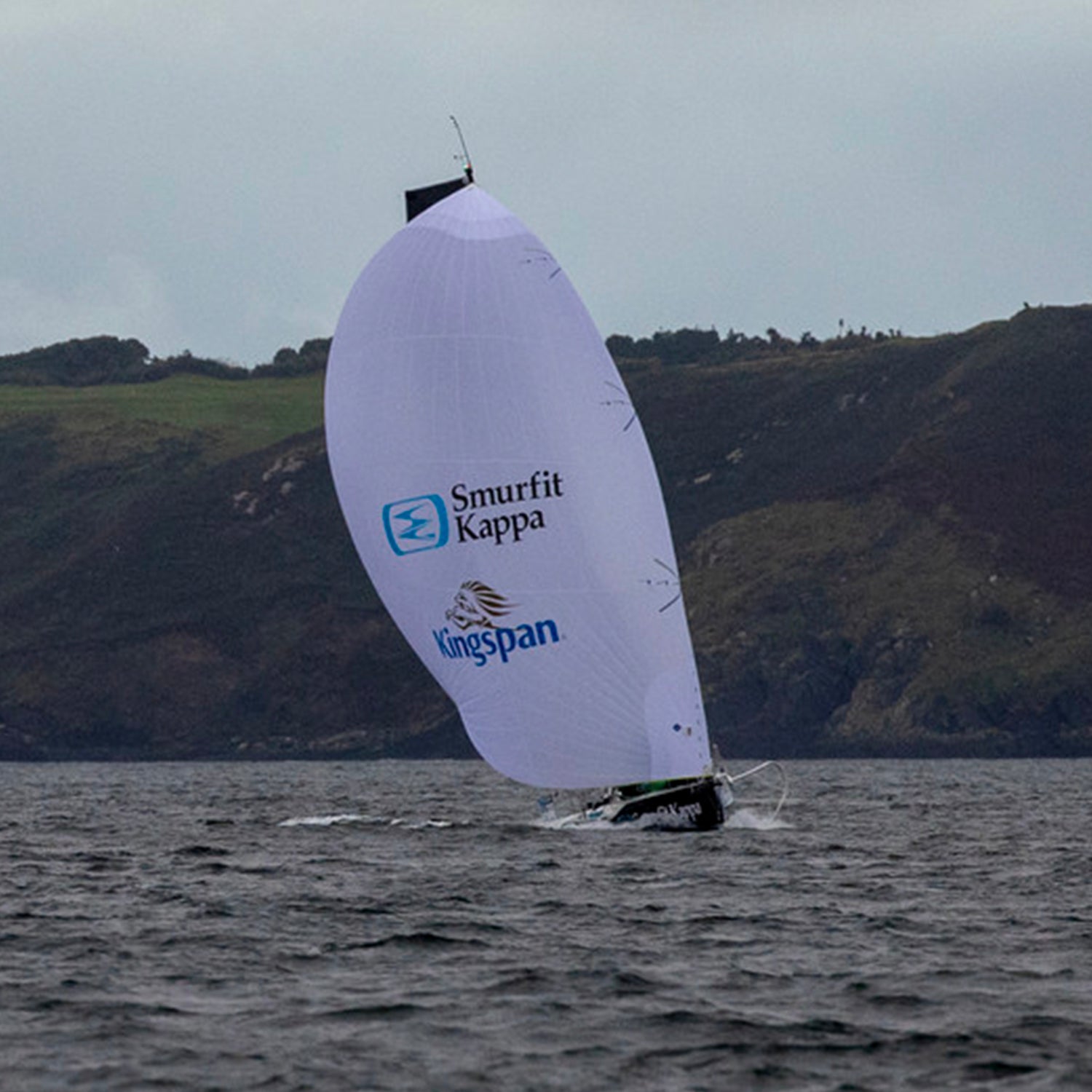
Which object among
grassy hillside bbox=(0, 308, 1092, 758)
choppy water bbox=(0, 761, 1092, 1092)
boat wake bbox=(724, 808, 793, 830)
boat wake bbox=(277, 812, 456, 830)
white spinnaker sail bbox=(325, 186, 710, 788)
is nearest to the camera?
choppy water bbox=(0, 761, 1092, 1092)

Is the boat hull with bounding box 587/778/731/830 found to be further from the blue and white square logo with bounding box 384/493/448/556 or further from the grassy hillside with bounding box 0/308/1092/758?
the grassy hillside with bounding box 0/308/1092/758

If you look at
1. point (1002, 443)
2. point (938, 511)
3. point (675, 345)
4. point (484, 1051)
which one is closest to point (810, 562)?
point (938, 511)

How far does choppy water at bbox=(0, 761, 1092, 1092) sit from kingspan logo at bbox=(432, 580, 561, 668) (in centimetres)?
290

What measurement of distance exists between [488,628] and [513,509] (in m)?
1.74

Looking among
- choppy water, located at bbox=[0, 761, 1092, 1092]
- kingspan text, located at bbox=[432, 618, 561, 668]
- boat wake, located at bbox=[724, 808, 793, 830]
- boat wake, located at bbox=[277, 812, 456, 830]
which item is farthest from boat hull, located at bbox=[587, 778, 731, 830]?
boat wake, located at bbox=[277, 812, 456, 830]

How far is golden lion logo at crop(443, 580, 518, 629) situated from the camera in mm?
34312

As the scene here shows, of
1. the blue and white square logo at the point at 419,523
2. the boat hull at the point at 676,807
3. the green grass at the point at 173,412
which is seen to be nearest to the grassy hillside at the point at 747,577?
the green grass at the point at 173,412

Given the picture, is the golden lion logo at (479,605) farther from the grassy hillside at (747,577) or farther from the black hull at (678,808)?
the grassy hillside at (747,577)

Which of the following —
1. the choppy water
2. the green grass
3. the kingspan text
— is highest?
the green grass

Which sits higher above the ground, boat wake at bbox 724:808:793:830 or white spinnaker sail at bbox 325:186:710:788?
white spinnaker sail at bbox 325:186:710:788

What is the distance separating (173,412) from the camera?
17975 cm

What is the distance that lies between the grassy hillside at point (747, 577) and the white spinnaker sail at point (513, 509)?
76.4m

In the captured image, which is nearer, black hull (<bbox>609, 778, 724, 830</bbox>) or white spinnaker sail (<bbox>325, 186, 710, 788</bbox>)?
white spinnaker sail (<bbox>325, 186, 710, 788</bbox>)

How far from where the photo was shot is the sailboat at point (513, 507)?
34.3m
